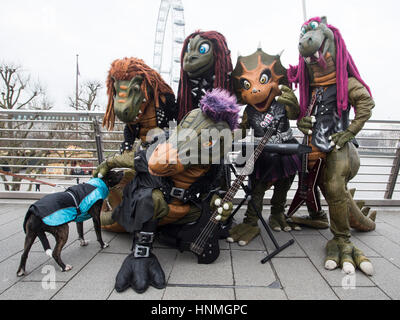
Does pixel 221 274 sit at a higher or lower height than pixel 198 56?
lower

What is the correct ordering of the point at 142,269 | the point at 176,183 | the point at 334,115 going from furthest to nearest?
1. the point at 334,115
2. the point at 176,183
3. the point at 142,269

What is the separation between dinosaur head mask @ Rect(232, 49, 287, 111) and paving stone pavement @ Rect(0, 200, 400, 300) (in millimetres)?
1498

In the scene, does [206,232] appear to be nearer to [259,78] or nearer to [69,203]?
[69,203]

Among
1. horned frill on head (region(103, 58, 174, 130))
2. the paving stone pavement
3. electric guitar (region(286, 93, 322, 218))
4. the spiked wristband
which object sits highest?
horned frill on head (region(103, 58, 174, 130))

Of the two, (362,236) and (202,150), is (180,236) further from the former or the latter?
(362,236)

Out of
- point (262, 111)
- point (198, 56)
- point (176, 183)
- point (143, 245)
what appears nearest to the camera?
point (143, 245)

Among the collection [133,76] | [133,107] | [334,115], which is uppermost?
[133,76]

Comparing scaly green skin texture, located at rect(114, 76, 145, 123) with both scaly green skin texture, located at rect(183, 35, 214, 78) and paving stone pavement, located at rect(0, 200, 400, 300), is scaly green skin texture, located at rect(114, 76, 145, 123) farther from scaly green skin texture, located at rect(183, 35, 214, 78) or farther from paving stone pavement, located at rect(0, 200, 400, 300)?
paving stone pavement, located at rect(0, 200, 400, 300)

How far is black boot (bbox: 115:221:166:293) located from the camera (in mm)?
1874

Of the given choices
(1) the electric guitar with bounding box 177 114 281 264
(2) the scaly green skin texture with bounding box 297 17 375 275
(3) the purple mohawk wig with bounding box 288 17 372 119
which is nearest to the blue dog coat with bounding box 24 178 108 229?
(1) the electric guitar with bounding box 177 114 281 264

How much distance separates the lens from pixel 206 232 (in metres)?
2.20

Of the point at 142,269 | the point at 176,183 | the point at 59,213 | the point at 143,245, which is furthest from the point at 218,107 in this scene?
the point at 59,213

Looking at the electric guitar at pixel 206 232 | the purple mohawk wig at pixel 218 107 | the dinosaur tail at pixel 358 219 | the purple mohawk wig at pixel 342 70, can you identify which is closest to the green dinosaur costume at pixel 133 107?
the purple mohawk wig at pixel 218 107

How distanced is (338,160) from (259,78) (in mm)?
1070
